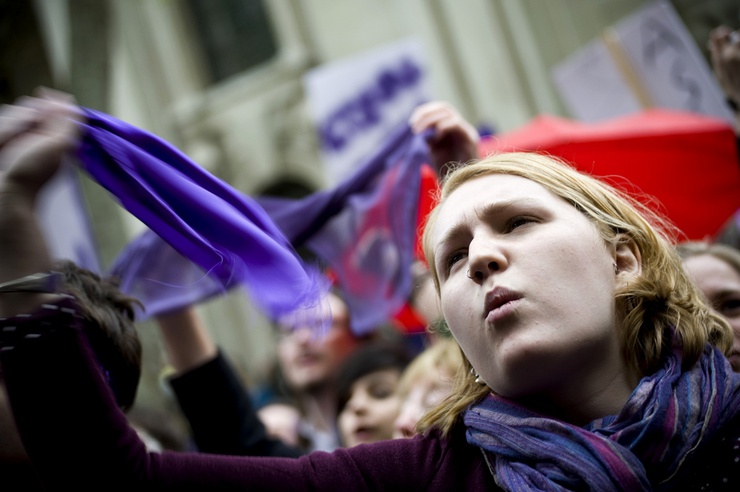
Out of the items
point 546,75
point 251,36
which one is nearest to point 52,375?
point 546,75

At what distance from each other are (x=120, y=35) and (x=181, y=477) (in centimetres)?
1043

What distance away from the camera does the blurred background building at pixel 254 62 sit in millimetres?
5262

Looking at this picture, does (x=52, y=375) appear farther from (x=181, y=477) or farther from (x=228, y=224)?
(x=228, y=224)

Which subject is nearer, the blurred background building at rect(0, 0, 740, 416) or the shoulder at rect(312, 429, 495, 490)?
the shoulder at rect(312, 429, 495, 490)

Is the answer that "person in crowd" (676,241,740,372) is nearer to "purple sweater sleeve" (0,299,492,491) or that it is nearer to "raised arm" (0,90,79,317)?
"purple sweater sleeve" (0,299,492,491)

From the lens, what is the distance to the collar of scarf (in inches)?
43.2

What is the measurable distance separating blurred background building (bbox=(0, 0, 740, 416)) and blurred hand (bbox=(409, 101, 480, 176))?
264cm

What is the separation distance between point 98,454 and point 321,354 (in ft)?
6.94

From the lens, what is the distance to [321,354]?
126 inches

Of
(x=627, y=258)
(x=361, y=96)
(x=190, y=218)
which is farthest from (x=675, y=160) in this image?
(x=190, y=218)

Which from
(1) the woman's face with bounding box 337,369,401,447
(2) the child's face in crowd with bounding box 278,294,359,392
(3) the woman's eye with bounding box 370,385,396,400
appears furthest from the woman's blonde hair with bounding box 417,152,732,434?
(2) the child's face in crowd with bounding box 278,294,359,392

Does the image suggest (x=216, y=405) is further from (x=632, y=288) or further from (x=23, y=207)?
(x=632, y=288)

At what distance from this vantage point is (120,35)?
10586 millimetres

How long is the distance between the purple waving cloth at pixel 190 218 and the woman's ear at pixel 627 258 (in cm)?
55
